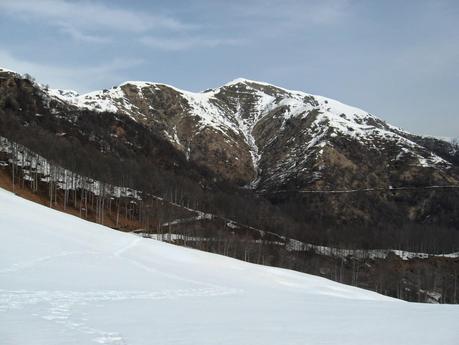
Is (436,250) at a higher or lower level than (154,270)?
lower

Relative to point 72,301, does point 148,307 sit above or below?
below

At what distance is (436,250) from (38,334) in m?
192

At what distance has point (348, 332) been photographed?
15070mm

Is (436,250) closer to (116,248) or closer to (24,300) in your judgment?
(116,248)

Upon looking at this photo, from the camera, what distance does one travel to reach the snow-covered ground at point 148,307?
13.1 meters

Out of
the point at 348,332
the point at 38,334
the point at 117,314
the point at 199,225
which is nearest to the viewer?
the point at 38,334

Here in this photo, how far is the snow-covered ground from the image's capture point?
13.1 metres

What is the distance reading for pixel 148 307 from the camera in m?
18.7

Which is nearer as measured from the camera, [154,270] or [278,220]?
[154,270]

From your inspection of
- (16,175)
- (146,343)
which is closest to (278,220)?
(16,175)

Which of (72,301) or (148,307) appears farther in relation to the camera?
(148,307)

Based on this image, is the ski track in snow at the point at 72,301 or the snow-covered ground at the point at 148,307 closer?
the ski track in snow at the point at 72,301

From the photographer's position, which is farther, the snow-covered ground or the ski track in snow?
the snow-covered ground

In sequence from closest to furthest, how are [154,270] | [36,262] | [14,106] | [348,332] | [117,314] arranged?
1. [348,332]
2. [117,314]
3. [36,262]
4. [154,270]
5. [14,106]
